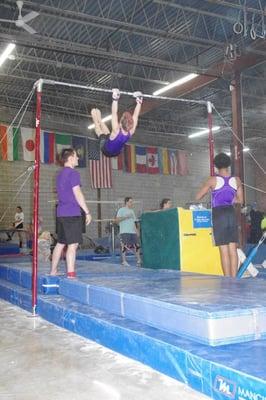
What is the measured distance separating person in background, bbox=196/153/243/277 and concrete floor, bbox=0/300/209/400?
2165mm

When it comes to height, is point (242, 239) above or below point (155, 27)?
below

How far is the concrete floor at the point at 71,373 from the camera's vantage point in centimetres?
228

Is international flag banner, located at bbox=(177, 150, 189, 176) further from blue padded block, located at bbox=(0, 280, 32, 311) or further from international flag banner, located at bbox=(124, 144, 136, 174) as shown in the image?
blue padded block, located at bbox=(0, 280, 32, 311)

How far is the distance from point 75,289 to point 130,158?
14618 millimetres

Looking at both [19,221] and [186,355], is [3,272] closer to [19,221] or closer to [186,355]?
[186,355]

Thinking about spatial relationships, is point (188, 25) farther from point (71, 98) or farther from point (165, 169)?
point (165, 169)

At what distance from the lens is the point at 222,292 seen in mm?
3191

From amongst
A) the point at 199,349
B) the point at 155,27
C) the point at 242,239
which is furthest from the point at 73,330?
the point at 155,27

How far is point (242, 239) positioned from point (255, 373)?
914cm

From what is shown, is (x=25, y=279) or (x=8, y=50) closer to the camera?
(x=25, y=279)

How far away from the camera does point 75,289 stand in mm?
4164

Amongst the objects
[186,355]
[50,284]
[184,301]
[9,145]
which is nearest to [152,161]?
[9,145]

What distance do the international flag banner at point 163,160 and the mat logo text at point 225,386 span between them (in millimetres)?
17686

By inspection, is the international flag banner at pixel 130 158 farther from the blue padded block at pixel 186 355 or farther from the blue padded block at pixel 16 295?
the blue padded block at pixel 186 355
